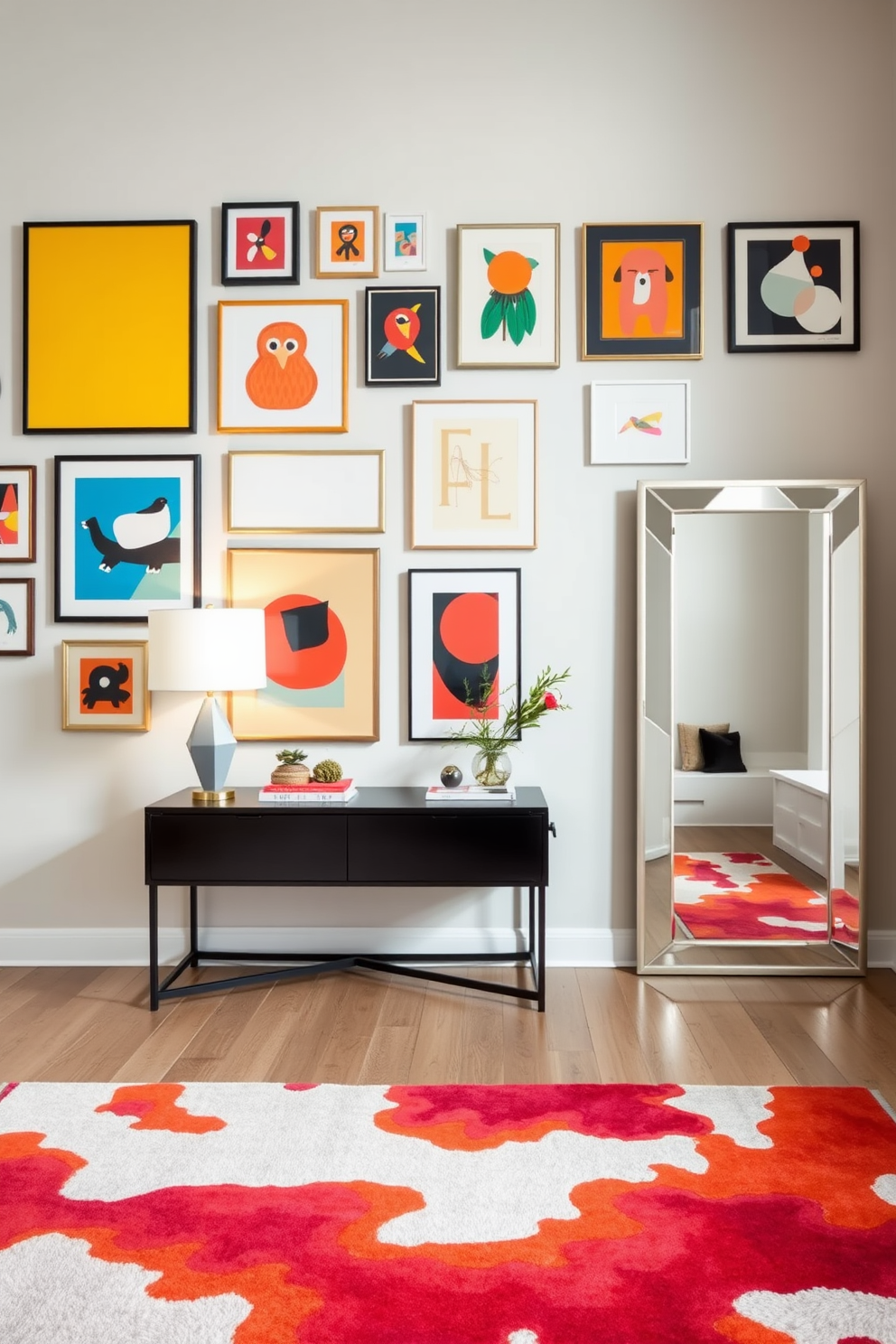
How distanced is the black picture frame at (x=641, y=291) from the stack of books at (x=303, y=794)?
1653 millimetres

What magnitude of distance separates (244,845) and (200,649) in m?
0.60

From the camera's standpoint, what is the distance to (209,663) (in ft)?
10.0

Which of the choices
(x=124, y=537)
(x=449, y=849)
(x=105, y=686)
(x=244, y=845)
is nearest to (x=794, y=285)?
(x=449, y=849)

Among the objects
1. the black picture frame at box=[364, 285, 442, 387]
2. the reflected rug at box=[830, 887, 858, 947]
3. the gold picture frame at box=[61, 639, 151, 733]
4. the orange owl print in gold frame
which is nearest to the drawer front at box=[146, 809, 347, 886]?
the gold picture frame at box=[61, 639, 151, 733]

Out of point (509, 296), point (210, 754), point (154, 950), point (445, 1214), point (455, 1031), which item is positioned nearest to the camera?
point (445, 1214)

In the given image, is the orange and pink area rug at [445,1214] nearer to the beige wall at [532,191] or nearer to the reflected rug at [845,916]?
the reflected rug at [845,916]

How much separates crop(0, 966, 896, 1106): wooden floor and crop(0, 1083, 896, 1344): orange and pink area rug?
4.9 inches

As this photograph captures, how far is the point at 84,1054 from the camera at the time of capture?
2.68m

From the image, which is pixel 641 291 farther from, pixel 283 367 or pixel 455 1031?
pixel 455 1031

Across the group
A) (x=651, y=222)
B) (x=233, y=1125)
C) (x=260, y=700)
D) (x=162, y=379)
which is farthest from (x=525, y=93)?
(x=233, y=1125)

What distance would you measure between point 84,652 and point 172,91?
1.92 meters

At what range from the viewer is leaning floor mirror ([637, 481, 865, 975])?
130 inches

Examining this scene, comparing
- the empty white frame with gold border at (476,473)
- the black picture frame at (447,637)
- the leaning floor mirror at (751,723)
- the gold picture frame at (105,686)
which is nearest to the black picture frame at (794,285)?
the leaning floor mirror at (751,723)

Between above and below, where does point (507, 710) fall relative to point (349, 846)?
above
